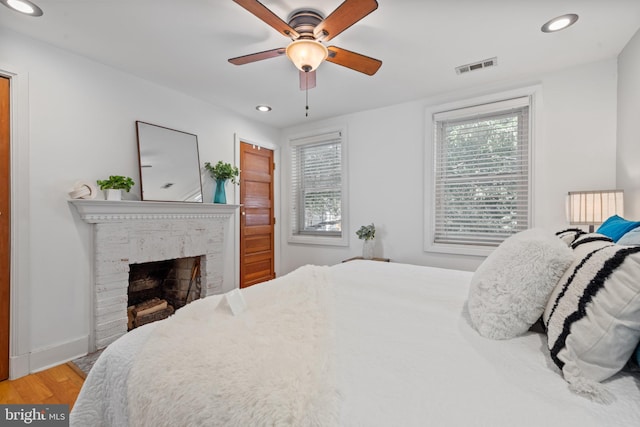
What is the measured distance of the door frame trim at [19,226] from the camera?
2.04 m

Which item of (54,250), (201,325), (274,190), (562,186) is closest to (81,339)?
(54,250)

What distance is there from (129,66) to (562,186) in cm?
404

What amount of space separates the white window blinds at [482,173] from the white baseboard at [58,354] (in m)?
3.46

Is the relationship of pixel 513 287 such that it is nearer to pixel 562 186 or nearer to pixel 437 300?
pixel 437 300

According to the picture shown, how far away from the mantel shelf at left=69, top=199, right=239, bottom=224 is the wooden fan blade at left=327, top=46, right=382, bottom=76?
2.04m

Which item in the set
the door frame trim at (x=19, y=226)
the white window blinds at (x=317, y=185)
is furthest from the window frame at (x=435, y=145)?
the door frame trim at (x=19, y=226)

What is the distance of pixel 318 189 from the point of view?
166 inches

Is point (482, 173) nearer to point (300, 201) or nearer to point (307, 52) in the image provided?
point (307, 52)

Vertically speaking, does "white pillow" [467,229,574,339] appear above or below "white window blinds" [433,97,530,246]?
below

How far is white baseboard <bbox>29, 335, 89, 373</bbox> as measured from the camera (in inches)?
83.6

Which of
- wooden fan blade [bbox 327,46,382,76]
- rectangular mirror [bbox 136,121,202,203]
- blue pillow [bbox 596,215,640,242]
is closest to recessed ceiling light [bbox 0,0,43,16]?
rectangular mirror [bbox 136,121,202,203]

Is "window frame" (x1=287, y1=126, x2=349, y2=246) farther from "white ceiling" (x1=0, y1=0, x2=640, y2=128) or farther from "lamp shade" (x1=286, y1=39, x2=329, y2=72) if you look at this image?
"lamp shade" (x1=286, y1=39, x2=329, y2=72)

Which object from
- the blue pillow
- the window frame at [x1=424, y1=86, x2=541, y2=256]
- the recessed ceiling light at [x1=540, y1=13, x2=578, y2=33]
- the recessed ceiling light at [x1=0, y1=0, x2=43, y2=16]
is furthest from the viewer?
the window frame at [x1=424, y1=86, x2=541, y2=256]

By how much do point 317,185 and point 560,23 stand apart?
294 cm
